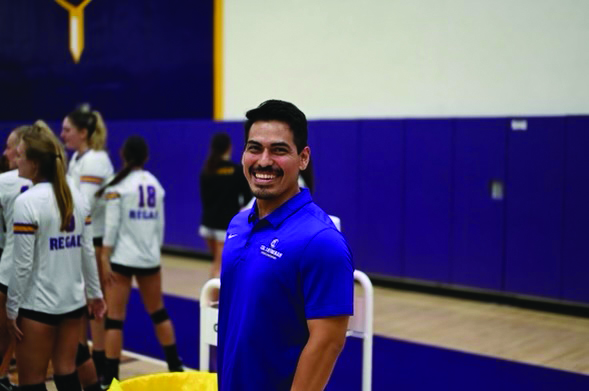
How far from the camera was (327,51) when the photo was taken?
9844 millimetres

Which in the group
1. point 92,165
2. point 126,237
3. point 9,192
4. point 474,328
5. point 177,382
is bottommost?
point 474,328

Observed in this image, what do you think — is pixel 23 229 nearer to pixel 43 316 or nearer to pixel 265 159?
pixel 43 316

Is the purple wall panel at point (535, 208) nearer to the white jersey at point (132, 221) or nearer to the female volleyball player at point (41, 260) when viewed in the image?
the white jersey at point (132, 221)

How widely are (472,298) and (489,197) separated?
1.19 meters

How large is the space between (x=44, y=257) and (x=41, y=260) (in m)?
0.02

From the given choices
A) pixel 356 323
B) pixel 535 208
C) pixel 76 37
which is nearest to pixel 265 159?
pixel 356 323

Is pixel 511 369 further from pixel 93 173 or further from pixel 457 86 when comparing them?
pixel 457 86

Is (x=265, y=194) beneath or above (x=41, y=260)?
above

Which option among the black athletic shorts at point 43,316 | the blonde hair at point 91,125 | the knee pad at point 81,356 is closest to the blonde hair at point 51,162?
the black athletic shorts at point 43,316

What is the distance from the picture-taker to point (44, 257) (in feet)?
12.0

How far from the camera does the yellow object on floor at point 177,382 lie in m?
3.13

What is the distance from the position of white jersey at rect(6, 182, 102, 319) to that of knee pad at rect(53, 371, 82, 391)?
1.26ft

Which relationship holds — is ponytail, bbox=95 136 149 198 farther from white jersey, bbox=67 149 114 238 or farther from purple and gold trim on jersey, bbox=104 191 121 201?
white jersey, bbox=67 149 114 238

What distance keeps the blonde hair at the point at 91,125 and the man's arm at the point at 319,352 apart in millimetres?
3572
